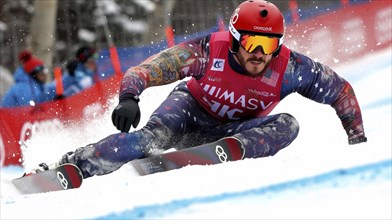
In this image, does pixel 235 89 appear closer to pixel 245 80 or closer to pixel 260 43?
pixel 245 80

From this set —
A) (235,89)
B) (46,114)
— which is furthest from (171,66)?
(46,114)

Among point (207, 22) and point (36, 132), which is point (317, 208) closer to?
point (36, 132)

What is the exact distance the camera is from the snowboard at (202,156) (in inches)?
150

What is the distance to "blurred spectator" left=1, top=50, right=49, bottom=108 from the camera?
23.8ft

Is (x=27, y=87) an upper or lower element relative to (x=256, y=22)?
lower

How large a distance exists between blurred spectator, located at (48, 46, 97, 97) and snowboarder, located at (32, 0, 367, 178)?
333 centimetres

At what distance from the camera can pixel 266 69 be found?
426 centimetres

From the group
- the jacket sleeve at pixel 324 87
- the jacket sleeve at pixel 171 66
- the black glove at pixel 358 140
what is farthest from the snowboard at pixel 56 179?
the black glove at pixel 358 140

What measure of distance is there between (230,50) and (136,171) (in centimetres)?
85

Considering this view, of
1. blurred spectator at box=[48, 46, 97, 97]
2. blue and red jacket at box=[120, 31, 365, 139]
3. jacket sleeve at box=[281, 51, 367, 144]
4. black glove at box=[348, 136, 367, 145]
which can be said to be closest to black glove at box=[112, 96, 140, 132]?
blue and red jacket at box=[120, 31, 365, 139]

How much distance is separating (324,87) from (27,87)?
3895 millimetres

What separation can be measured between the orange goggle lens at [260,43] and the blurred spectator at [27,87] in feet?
11.7

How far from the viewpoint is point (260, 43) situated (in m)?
4.10

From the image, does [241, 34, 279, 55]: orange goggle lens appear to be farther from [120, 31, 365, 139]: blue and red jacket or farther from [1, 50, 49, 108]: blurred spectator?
[1, 50, 49, 108]: blurred spectator
